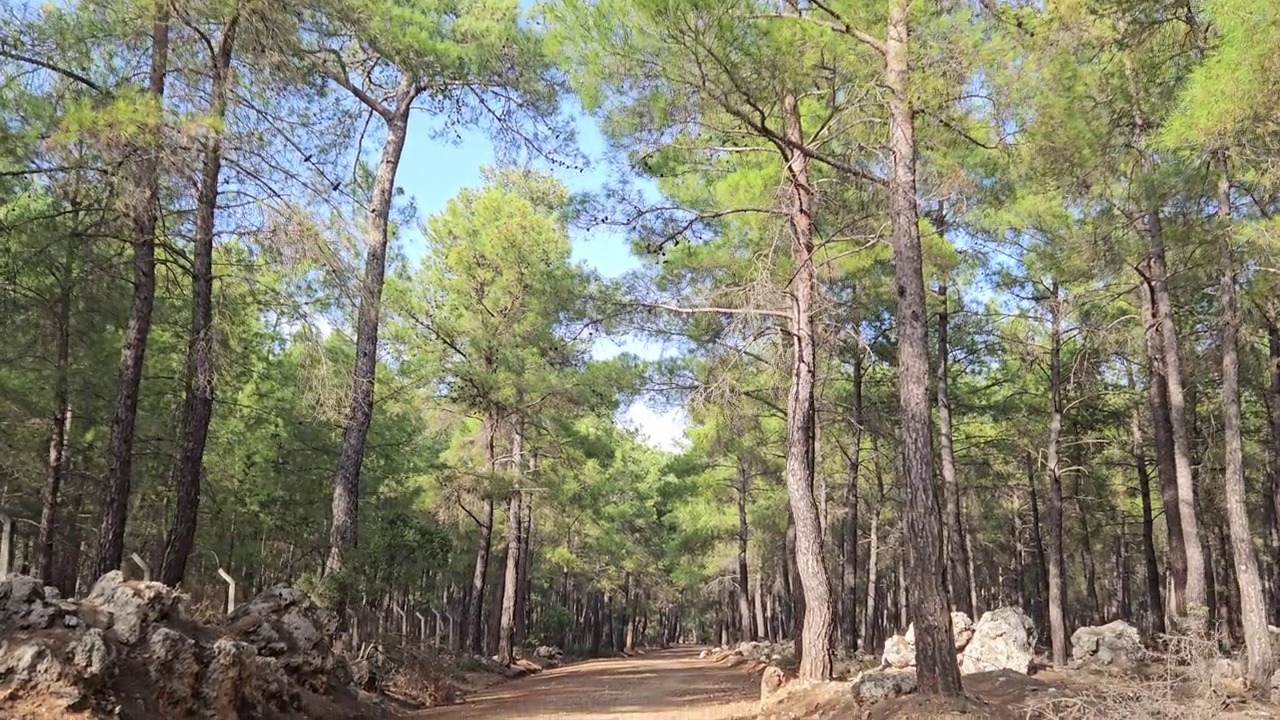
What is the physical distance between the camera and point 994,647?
1237 centimetres

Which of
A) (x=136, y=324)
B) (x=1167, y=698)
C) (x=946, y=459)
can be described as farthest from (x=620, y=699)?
(x=1167, y=698)

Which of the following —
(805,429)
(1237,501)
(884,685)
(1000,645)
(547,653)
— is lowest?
(547,653)

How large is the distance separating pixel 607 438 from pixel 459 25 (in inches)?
467

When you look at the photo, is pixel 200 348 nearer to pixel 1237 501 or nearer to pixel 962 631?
pixel 962 631

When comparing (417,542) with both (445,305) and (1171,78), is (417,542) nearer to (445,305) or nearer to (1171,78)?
(445,305)

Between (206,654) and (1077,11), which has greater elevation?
(1077,11)

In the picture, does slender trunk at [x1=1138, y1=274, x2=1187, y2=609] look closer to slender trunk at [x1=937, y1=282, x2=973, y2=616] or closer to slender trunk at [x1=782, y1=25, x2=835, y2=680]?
slender trunk at [x1=937, y1=282, x2=973, y2=616]

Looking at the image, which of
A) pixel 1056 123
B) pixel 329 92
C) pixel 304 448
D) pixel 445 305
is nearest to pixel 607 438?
pixel 445 305

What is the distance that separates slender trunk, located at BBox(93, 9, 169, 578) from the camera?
25.2ft

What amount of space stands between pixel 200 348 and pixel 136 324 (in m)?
0.64

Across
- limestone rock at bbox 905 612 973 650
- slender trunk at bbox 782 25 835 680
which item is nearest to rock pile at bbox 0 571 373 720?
slender trunk at bbox 782 25 835 680

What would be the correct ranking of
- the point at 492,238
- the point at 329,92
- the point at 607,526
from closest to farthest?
the point at 329,92, the point at 492,238, the point at 607,526

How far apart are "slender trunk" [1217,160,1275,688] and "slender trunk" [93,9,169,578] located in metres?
12.1

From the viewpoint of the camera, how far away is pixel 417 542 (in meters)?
12.8
